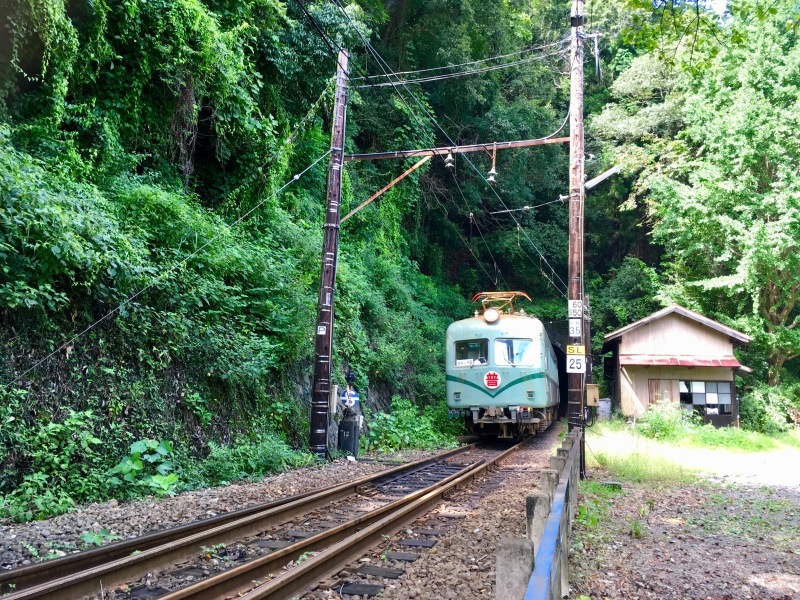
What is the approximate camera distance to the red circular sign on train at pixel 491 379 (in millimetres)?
15750

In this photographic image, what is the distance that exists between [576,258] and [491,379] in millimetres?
4569

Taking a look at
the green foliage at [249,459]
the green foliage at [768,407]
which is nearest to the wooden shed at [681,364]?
the green foliage at [768,407]

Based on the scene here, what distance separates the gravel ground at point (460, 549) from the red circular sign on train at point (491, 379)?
516 cm

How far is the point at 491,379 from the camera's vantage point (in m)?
15.8

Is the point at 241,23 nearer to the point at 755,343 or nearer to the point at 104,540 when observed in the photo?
the point at 104,540

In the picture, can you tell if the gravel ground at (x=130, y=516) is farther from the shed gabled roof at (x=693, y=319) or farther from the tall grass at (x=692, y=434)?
the shed gabled roof at (x=693, y=319)

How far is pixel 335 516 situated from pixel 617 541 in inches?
127

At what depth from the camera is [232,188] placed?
48.9 feet

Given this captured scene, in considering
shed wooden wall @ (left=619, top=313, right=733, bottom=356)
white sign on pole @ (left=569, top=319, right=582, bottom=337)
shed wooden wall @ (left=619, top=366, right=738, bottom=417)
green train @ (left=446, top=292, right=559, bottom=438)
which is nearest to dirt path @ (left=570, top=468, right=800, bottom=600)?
white sign on pole @ (left=569, top=319, right=582, bottom=337)

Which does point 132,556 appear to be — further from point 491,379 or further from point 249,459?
point 491,379

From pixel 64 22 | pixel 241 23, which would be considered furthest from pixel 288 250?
pixel 64 22

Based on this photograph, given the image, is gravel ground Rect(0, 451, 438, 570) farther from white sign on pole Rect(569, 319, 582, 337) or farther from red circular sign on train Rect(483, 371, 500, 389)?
red circular sign on train Rect(483, 371, 500, 389)

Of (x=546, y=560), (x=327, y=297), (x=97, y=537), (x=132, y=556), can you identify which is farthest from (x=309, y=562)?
(x=327, y=297)

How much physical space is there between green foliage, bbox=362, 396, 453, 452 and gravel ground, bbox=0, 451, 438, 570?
15.8 feet
